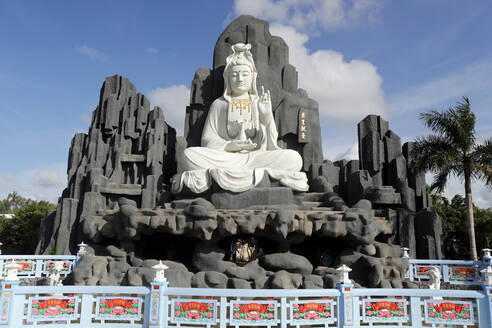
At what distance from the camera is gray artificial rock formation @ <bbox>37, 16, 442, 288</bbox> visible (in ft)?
23.0

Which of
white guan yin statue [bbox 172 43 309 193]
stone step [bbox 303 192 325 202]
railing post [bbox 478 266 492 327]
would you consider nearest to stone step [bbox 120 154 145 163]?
white guan yin statue [bbox 172 43 309 193]

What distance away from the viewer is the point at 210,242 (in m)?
7.38

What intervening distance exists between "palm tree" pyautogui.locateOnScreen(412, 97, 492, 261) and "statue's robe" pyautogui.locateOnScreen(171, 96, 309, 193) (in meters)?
3.54

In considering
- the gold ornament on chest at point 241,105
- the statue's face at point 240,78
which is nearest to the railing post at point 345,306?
the gold ornament on chest at point 241,105

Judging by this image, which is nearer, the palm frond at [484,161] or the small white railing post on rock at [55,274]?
the small white railing post on rock at [55,274]

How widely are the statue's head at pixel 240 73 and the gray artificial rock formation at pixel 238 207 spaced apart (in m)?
1.00

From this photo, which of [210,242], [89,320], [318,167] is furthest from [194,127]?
[89,320]

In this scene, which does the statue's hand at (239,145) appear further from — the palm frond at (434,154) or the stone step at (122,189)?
the palm frond at (434,154)

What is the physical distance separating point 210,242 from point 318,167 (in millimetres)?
4470

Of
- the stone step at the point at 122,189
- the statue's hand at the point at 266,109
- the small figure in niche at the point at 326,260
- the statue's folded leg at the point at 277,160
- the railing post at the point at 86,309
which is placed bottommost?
the railing post at the point at 86,309

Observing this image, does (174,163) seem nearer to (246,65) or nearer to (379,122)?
(246,65)

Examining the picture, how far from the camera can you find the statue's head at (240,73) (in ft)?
34.7

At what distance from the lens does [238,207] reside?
27.4 ft

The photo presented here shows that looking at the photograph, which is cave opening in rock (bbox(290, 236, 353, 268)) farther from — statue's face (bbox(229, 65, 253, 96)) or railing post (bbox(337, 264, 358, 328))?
statue's face (bbox(229, 65, 253, 96))
